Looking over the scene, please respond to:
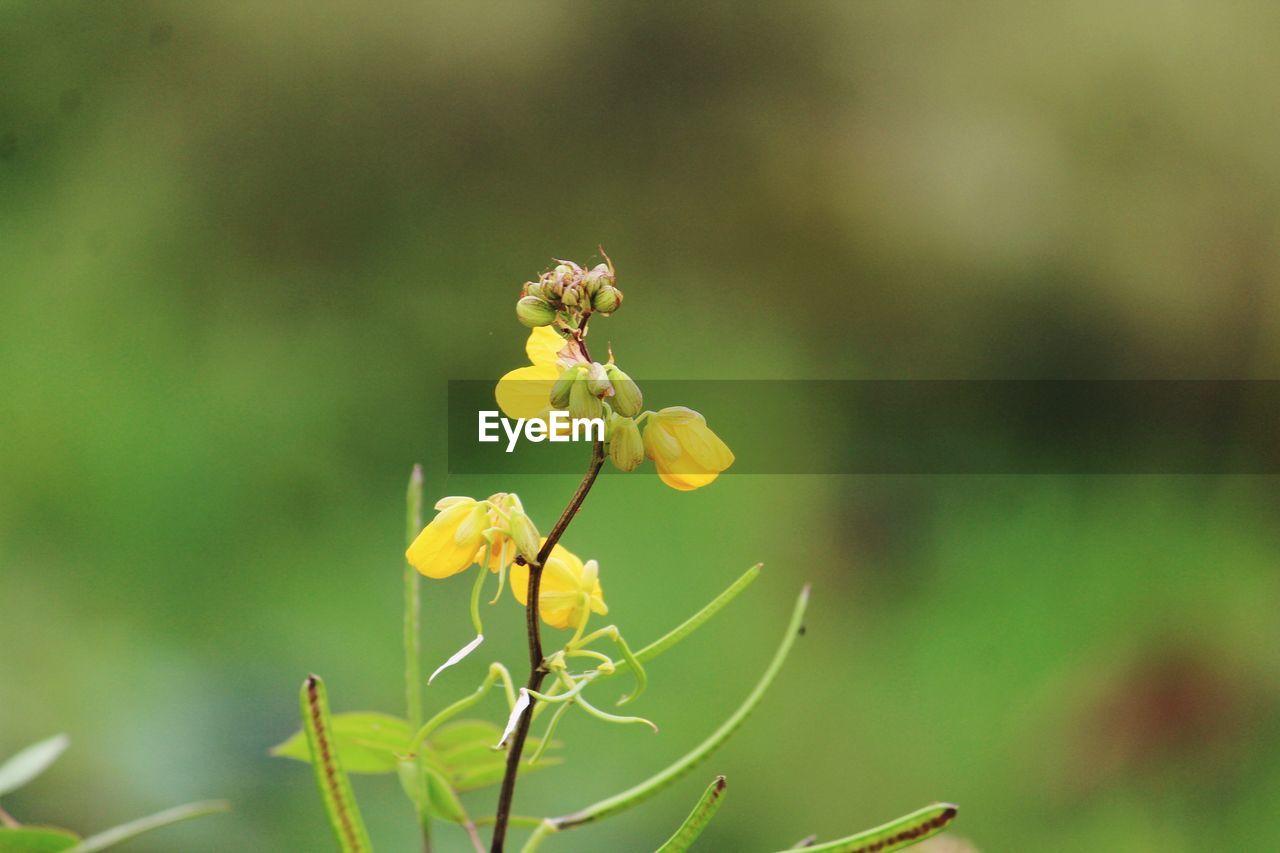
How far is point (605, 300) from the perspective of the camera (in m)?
0.31

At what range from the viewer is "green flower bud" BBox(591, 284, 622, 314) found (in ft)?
1.03

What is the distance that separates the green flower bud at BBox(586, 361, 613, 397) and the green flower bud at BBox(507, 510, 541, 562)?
4 centimetres

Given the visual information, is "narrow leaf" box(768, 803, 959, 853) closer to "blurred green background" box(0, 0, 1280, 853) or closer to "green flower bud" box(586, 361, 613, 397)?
"green flower bud" box(586, 361, 613, 397)

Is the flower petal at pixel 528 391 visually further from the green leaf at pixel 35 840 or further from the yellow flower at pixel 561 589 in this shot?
the green leaf at pixel 35 840

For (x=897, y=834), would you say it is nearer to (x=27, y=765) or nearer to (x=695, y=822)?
(x=695, y=822)

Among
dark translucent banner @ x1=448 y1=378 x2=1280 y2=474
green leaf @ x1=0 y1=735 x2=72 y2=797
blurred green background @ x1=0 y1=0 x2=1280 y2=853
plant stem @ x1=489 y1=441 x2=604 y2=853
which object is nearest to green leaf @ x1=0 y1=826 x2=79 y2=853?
green leaf @ x1=0 y1=735 x2=72 y2=797

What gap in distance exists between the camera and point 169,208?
1.23 m

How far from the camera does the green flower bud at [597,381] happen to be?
11.6 inches

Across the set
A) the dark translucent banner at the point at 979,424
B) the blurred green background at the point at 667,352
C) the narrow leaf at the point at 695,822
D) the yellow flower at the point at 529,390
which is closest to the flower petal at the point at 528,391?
the yellow flower at the point at 529,390

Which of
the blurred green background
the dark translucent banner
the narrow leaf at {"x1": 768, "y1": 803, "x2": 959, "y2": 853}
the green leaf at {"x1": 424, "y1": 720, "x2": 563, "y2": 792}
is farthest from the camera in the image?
the dark translucent banner

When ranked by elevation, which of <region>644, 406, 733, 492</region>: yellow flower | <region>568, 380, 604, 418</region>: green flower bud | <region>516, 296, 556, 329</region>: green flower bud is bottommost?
<region>644, 406, 733, 492</region>: yellow flower

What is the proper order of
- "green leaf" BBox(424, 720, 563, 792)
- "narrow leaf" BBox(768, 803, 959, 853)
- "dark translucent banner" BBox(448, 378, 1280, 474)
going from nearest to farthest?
"narrow leaf" BBox(768, 803, 959, 853) < "green leaf" BBox(424, 720, 563, 792) < "dark translucent banner" BBox(448, 378, 1280, 474)

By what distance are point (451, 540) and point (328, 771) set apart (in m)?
0.07

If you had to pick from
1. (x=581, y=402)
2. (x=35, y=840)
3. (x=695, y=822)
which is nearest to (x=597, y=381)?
(x=581, y=402)
